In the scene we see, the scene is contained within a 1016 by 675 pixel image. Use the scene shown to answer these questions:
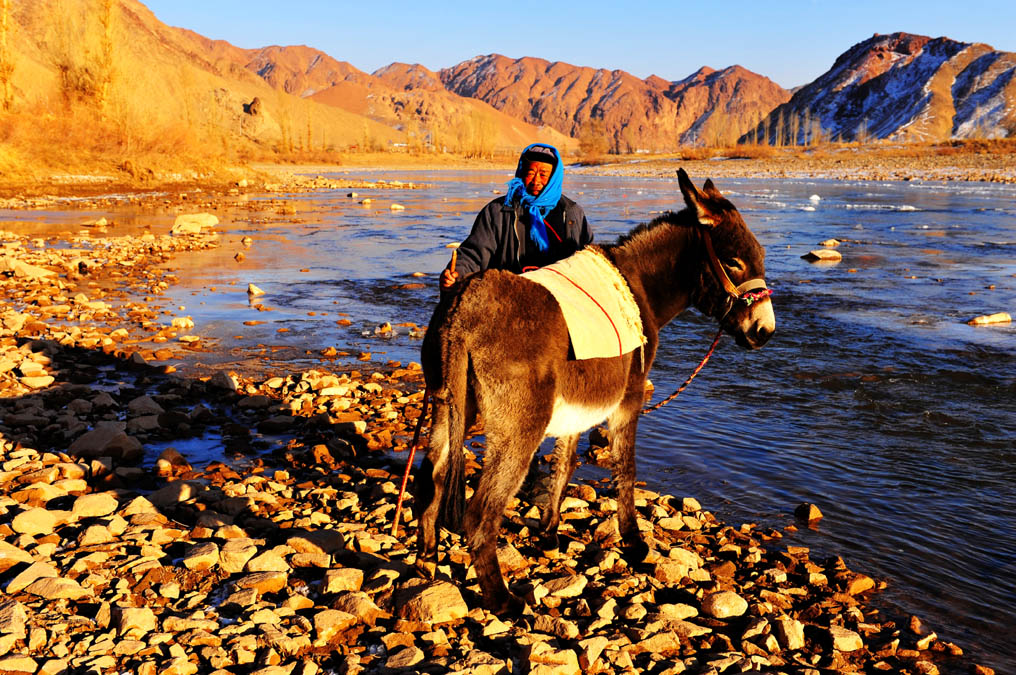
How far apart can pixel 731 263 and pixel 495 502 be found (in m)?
2.41

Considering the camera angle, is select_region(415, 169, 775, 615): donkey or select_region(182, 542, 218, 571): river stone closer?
select_region(415, 169, 775, 615): donkey

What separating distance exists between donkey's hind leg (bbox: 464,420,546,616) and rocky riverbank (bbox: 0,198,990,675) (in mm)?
145

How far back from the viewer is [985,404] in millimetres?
9070

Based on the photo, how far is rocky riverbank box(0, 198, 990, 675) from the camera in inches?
145

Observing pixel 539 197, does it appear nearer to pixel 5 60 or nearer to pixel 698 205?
pixel 698 205

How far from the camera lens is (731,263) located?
16.0 feet

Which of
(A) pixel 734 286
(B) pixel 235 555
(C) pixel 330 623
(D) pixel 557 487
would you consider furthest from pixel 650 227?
(B) pixel 235 555

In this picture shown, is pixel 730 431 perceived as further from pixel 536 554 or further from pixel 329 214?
pixel 329 214

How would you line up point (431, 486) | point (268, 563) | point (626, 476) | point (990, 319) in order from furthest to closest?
1. point (990, 319)
2. point (626, 476)
3. point (431, 486)
4. point (268, 563)

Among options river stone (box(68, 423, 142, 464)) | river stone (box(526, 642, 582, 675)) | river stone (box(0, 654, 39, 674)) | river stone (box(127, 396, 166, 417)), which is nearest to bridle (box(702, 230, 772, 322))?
river stone (box(526, 642, 582, 675))

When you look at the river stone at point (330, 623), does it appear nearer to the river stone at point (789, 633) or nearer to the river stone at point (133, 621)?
the river stone at point (133, 621)

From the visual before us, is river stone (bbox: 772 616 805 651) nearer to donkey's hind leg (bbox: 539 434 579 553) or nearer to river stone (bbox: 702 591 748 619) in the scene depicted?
river stone (bbox: 702 591 748 619)

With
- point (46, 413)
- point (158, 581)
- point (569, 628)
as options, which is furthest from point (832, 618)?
point (46, 413)

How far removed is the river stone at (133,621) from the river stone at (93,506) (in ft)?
5.04
